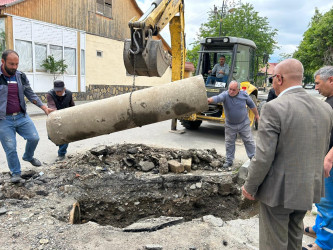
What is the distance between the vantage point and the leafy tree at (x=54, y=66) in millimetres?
13192

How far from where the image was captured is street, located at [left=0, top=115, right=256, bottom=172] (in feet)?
19.6

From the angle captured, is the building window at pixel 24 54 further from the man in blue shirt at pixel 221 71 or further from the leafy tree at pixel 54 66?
the man in blue shirt at pixel 221 71

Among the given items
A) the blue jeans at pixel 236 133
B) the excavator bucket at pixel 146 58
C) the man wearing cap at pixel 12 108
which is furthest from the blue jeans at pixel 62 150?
the blue jeans at pixel 236 133

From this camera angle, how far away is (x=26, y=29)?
1223cm

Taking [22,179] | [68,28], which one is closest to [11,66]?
[22,179]

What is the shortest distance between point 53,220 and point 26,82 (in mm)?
2315

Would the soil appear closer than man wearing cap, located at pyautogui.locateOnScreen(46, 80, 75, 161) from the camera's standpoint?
Yes

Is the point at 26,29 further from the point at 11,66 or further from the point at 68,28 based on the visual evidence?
the point at 11,66

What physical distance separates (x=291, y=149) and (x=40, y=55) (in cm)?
1370

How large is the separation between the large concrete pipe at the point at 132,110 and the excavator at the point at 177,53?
1.08 metres

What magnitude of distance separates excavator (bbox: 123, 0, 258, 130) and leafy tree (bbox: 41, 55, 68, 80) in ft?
25.7

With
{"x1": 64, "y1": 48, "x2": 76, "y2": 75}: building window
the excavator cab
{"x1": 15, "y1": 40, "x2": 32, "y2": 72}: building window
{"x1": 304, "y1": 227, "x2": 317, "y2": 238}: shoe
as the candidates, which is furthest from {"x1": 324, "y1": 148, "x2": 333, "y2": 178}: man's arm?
{"x1": 64, "y1": 48, "x2": 76, "y2": 75}: building window

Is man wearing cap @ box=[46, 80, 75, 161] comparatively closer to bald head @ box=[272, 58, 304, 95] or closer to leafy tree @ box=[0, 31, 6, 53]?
bald head @ box=[272, 58, 304, 95]

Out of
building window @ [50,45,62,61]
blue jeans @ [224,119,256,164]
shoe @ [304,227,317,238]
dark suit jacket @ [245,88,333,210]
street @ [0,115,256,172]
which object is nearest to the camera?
dark suit jacket @ [245,88,333,210]
